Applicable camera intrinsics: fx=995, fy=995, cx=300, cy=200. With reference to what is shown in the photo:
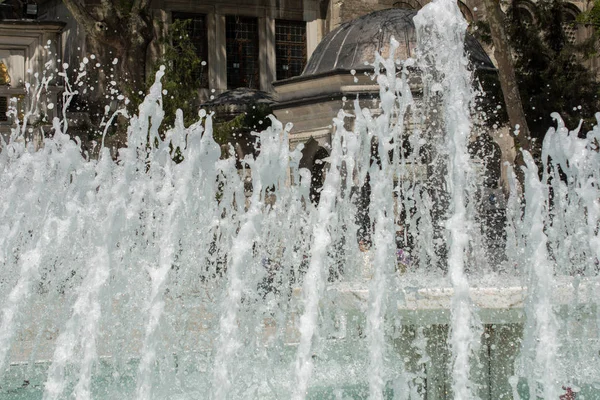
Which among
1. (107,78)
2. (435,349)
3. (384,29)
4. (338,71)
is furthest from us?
(107,78)

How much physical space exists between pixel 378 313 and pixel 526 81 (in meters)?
15.2

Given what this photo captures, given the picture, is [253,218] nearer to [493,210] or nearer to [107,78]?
[493,210]

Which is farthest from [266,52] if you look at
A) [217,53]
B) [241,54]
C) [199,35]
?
[199,35]

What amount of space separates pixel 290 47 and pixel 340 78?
10.00 m

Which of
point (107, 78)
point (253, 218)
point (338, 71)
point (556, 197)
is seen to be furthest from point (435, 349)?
point (107, 78)

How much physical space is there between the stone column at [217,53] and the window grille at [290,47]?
1.45 m

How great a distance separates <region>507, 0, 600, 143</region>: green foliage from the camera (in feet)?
63.8

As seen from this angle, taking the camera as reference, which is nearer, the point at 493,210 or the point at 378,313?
the point at 378,313

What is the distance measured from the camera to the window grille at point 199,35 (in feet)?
76.7

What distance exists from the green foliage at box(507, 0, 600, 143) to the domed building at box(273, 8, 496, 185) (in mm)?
3234

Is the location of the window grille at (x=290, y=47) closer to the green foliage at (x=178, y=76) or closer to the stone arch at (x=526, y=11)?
the green foliage at (x=178, y=76)

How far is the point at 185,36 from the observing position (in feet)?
64.3

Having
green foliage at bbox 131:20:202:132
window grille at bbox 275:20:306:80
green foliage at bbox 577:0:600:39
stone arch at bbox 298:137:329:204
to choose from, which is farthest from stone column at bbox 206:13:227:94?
green foliage at bbox 577:0:600:39

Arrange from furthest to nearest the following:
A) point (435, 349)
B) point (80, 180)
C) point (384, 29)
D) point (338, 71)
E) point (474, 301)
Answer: point (384, 29) < point (338, 71) < point (80, 180) < point (435, 349) < point (474, 301)
